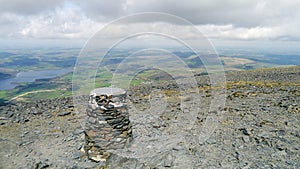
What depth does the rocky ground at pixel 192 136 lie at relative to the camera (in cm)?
912

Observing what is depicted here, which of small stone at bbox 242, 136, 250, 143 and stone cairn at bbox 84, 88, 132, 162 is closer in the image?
stone cairn at bbox 84, 88, 132, 162

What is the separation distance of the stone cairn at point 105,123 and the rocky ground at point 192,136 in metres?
0.54

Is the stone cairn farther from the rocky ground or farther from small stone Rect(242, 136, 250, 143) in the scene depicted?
small stone Rect(242, 136, 250, 143)

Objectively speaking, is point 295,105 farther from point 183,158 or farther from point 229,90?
point 183,158

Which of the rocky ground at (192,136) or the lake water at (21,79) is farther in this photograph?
the lake water at (21,79)

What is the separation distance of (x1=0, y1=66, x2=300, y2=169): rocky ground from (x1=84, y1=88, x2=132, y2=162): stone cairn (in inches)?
21.1

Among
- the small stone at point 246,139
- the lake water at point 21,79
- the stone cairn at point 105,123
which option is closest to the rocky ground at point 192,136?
the small stone at point 246,139

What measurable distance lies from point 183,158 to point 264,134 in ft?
14.1

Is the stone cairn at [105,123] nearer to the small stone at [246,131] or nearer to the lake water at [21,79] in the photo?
the small stone at [246,131]

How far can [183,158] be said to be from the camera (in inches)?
372

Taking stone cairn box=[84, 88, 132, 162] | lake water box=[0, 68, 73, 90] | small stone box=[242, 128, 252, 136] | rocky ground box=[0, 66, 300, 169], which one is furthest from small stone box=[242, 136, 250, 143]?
lake water box=[0, 68, 73, 90]

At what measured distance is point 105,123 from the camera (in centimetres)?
983

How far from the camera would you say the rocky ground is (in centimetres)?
912

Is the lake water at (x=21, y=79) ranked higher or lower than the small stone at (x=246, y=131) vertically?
lower
